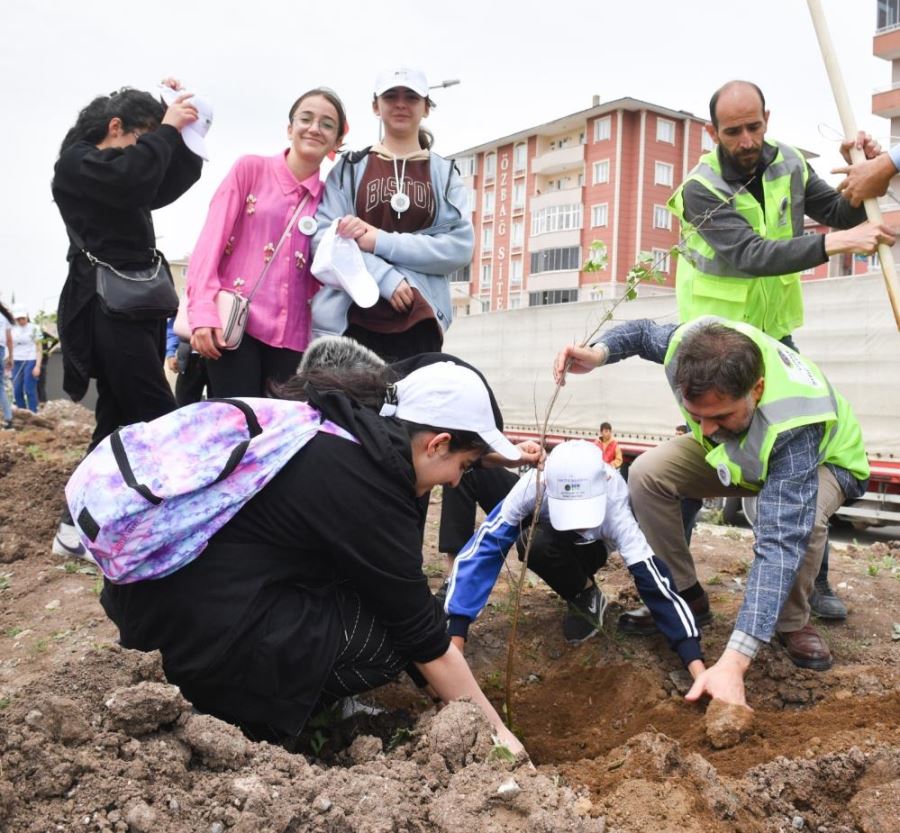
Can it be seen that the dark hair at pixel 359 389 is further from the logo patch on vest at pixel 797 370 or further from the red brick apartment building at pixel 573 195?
the red brick apartment building at pixel 573 195

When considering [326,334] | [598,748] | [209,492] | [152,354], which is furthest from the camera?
[152,354]

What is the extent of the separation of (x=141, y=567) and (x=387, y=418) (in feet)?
2.41

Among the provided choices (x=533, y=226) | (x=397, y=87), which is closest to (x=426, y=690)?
(x=397, y=87)

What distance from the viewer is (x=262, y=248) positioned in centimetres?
362

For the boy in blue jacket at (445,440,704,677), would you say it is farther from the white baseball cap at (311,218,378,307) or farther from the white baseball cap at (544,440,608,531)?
the white baseball cap at (311,218,378,307)

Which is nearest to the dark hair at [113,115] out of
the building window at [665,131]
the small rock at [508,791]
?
the small rock at [508,791]

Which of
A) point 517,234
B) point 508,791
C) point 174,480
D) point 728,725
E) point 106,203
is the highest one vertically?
point 517,234

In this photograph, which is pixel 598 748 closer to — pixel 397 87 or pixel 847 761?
pixel 847 761

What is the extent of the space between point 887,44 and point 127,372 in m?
32.4

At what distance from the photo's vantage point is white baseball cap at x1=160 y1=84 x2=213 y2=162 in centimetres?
370

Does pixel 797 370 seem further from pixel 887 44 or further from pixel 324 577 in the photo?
pixel 887 44

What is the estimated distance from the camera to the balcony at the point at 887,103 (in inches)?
1137

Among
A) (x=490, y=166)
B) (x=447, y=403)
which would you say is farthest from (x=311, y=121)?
(x=490, y=166)

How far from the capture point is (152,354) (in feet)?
12.8
